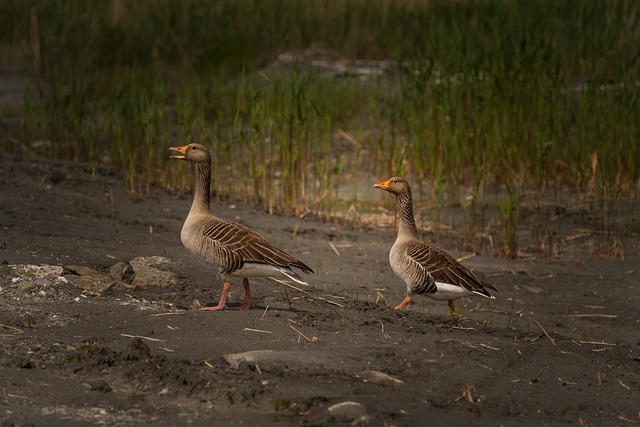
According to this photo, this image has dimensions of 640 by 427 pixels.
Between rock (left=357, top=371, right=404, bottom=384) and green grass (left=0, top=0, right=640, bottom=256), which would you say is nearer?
rock (left=357, top=371, right=404, bottom=384)

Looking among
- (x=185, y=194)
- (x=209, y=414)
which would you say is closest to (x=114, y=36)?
(x=185, y=194)

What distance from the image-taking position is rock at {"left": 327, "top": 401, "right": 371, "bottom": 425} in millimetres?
5227

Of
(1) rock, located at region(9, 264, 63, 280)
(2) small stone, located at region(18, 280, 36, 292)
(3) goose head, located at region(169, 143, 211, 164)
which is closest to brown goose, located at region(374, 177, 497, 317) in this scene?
(3) goose head, located at region(169, 143, 211, 164)

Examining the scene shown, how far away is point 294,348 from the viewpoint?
6.39 metres

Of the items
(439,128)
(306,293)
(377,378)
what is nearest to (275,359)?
(377,378)

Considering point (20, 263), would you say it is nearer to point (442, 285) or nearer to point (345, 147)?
point (442, 285)

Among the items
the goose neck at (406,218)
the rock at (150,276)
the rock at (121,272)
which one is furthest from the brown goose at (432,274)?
the rock at (121,272)

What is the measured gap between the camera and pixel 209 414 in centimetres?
541

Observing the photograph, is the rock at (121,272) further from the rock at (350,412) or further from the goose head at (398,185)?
the rock at (350,412)

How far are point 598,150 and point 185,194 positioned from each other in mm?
4900

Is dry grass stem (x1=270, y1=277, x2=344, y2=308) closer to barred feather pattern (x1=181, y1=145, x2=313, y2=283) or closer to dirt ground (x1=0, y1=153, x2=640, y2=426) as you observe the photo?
dirt ground (x1=0, y1=153, x2=640, y2=426)

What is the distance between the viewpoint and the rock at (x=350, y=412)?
5227mm

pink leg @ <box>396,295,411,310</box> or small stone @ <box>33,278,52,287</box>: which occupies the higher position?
small stone @ <box>33,278,52,287</box>

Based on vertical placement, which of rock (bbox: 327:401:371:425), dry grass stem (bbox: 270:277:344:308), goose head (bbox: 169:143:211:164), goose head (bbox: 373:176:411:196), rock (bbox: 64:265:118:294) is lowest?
dry grass stem (bbox: 270:277:344:308)
